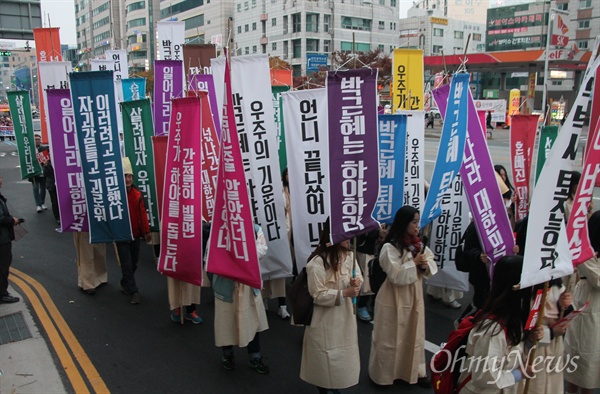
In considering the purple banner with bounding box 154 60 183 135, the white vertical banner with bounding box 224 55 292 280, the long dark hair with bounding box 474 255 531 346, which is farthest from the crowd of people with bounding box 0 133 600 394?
the purple banner with bounding box 154 60 183 135

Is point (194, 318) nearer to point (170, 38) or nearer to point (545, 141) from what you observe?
point (545, 141)

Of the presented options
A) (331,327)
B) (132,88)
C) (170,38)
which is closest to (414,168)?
(331,327)

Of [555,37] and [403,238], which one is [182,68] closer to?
[403,238]

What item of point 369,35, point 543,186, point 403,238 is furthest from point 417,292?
point 369,35

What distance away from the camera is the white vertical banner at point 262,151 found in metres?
5.84

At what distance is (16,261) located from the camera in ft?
30.1

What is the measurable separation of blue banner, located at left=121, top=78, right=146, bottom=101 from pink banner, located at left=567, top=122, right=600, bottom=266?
11.1 m

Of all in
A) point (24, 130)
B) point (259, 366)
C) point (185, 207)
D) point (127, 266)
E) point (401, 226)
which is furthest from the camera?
point (24, 130)

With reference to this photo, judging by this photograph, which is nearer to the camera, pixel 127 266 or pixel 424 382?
pixel 424 382

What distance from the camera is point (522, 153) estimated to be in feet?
26.8

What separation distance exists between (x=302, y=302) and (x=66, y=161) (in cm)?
449

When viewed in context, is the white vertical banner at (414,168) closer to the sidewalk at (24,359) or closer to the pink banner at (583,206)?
the pink banner at (583,206)

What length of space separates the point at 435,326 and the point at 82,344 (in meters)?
4.27

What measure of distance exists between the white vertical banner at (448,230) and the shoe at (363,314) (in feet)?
3.21
